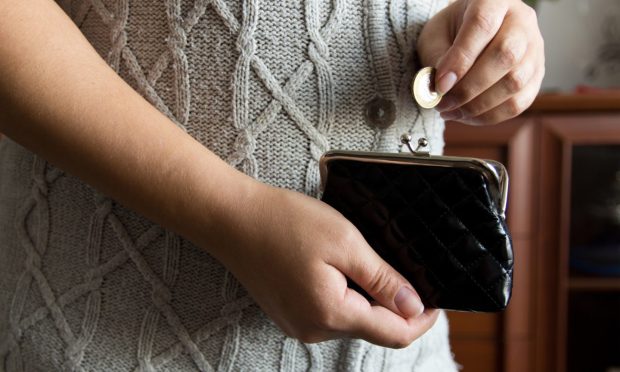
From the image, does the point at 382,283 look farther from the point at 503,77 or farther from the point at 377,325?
the point at 503,77

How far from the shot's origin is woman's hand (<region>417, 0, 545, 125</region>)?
524 millimetres

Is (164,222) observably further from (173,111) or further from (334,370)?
(334,370)

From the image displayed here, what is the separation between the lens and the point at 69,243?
0.60 meters

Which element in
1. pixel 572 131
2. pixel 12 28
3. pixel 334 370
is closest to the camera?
pixel 12 28

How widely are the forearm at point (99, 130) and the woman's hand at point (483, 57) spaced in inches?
7.9

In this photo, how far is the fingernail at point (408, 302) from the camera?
0.51m

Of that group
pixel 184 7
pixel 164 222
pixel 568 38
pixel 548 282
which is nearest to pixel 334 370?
pixel 164 222

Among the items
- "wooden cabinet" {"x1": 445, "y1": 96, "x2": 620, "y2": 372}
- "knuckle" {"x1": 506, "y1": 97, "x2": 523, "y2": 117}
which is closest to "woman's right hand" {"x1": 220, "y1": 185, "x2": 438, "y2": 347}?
"knuckle" {"x1": 506, "y1": 97, "x2": 523, "y2": 117}

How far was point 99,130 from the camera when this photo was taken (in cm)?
49

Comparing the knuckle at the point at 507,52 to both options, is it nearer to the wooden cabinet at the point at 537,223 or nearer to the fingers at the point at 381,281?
the fingers at the point at 381,281

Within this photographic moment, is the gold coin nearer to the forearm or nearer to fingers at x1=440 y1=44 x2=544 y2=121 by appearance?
fingers at x1=440 y1=44 x2=544 y2=121

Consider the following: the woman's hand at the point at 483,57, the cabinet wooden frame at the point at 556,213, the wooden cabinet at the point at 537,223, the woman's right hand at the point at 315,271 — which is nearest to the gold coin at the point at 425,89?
the woman's hand at the point at 483,57

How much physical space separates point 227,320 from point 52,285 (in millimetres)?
179

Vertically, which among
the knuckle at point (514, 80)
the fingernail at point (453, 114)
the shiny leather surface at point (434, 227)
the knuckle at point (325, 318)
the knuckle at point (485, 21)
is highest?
the knuckle at point (485, 21)
